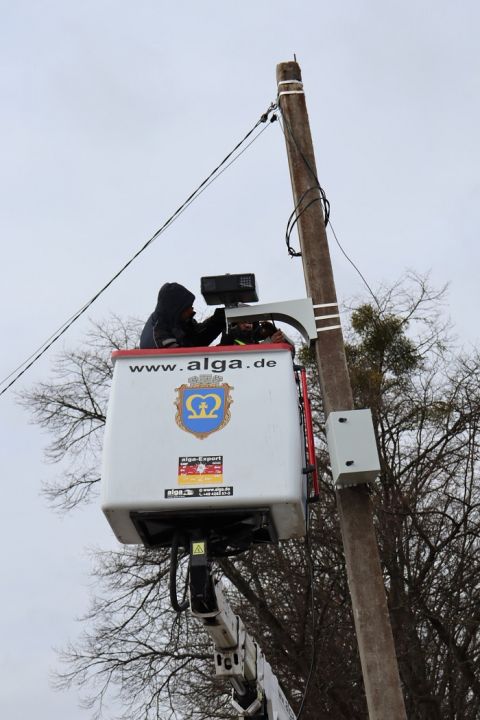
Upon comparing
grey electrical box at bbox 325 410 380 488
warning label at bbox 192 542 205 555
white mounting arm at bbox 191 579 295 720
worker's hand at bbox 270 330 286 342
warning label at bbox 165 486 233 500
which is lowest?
white mounting arm at bbox 191 579 295 720

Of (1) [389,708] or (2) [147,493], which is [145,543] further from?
(1) [389,708]

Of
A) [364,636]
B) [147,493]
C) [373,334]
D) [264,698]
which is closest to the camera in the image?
[147,493]

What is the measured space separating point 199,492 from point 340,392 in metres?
1.52

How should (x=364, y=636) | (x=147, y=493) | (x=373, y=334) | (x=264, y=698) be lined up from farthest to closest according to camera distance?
(x=373, y=334), (x=264, y=698), (x=364, y=636), (x=147, y=493)

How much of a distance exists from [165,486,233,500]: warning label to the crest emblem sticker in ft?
1.14

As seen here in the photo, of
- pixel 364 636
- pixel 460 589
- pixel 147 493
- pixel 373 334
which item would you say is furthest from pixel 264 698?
pixel 373 334

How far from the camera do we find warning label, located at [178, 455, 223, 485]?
20.4ft

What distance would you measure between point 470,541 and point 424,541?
2.41 ft

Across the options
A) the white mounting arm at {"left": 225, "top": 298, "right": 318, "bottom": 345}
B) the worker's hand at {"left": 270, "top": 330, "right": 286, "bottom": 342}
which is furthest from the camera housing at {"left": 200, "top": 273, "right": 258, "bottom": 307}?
the worker's hand at {"left": 270, "top": 330, "right": 286, "bottom": 342}

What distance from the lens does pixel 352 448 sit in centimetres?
684

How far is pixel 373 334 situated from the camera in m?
18.0

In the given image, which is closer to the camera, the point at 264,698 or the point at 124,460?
the point at 124,460

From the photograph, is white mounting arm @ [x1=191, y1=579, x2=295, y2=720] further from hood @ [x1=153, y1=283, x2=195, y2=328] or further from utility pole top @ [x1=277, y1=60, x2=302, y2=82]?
utility pole top @ [x1=277, y1=60, x2=302, y2=82]

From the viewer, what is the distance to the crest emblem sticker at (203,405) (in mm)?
6430
